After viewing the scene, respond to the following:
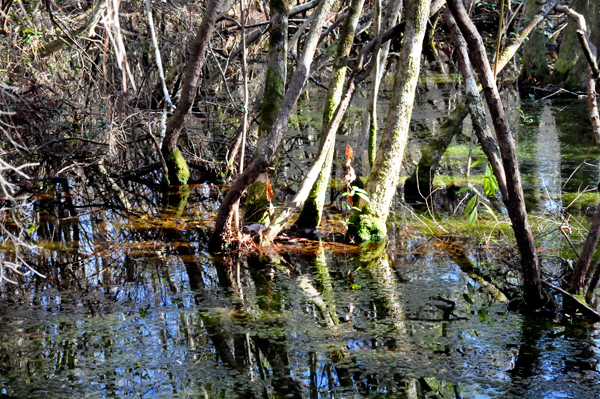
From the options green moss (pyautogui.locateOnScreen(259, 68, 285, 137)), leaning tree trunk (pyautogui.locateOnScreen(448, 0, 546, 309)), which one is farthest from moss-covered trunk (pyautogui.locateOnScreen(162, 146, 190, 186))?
leaning tree trunk (pyautogui.locateOnScreen(448, 0, 546, 309))

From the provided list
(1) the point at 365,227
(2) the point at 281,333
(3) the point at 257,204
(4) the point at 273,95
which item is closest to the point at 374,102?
(4) the point at 273,95

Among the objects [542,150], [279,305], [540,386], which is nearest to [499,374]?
[540,386]

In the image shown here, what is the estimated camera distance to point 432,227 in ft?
24.3

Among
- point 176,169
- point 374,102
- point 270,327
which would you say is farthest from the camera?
point 176,169

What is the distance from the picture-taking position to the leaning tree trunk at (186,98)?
25.2 feet

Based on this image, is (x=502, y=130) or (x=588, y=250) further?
(x=588, y=250)

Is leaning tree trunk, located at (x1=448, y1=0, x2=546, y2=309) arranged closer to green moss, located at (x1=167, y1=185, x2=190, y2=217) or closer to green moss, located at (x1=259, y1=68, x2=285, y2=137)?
green moss, located at (x1=259, y1=68, x2=285, y2=137)

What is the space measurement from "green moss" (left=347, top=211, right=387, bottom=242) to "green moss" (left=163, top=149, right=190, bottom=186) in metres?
3.77

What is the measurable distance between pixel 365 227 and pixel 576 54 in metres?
11.6

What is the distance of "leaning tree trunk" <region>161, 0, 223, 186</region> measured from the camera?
7.70 m

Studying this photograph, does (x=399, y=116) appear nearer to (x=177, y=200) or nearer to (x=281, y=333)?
(x=281, y=333)

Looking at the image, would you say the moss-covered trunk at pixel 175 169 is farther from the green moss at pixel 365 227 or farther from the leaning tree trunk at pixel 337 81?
the green moss at pixel 365 227

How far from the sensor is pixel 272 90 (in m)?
7.12

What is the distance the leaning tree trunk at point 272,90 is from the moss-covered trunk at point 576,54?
10519 mm
